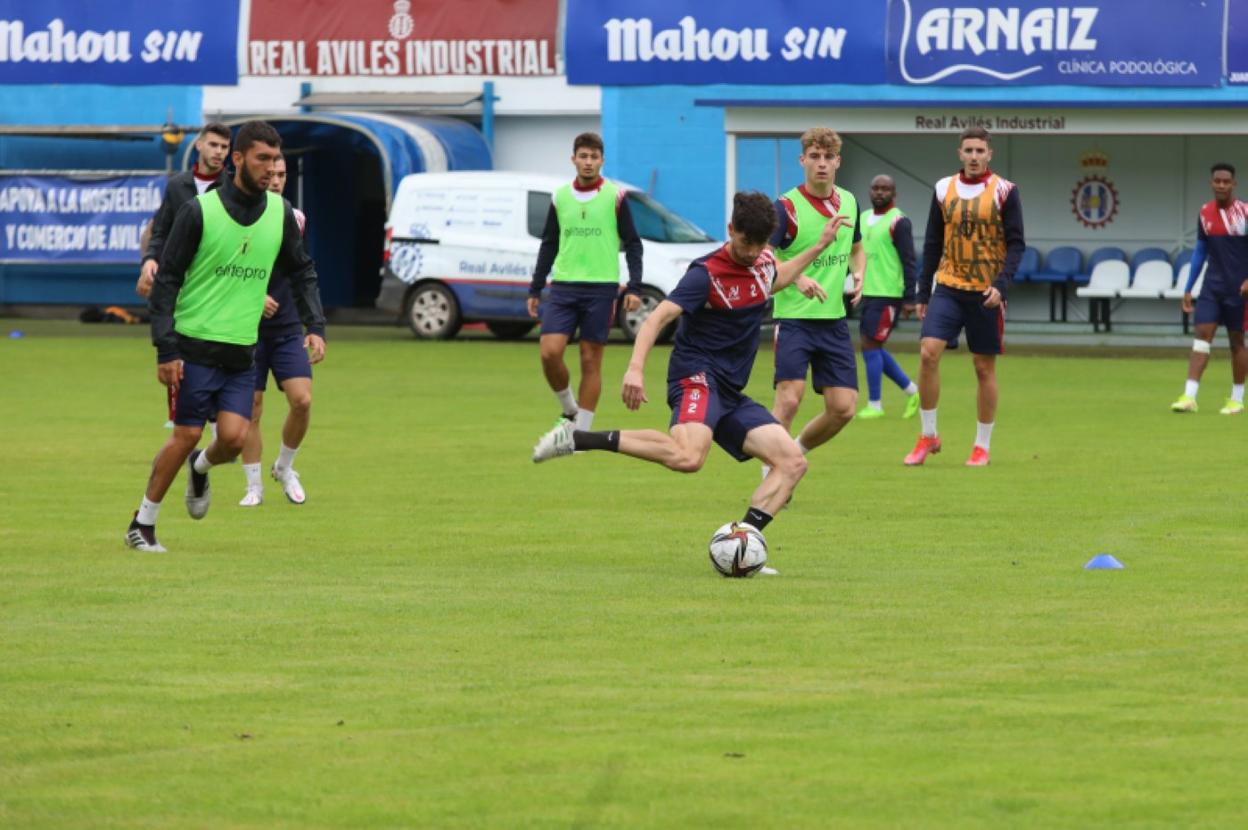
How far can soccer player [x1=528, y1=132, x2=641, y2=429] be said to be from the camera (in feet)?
54.7

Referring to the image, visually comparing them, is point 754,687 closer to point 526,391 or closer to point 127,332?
point 526,391

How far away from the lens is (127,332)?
33.2 meters

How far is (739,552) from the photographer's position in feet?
31.9

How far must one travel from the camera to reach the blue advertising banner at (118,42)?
3594 centimetres

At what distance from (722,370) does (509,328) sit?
70.8 feet

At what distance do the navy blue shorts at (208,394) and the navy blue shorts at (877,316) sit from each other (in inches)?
373

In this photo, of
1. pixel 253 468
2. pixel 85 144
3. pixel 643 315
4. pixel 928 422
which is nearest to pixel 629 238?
pixel 928 422

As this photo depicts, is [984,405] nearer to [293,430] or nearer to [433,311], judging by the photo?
[293,430]

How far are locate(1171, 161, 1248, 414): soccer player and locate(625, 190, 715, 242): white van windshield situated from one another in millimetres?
11054

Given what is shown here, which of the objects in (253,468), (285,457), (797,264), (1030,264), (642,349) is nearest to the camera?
(642,349)

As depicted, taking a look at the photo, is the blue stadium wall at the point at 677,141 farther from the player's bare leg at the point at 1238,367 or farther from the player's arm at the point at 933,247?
the player's arm at the point at 933,247

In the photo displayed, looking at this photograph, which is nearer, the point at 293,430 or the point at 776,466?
the point at 776,466

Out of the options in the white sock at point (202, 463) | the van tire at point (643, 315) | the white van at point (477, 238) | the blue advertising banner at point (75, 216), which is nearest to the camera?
the white sock at point (202, 463)

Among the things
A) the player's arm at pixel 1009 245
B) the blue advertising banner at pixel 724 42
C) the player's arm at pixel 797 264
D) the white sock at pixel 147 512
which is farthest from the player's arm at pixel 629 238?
the blue advertising banner at pixel 724 42
